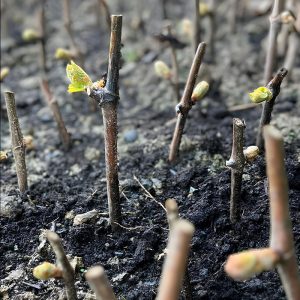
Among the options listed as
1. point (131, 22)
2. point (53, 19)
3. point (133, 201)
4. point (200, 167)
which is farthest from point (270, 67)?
point (53, 19)

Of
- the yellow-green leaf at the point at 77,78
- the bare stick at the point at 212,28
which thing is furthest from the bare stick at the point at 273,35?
the yellow-green leaf at the point at 77,78

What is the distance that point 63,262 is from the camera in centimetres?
97

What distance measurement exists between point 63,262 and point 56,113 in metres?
0.83

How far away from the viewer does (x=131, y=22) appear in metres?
2.65

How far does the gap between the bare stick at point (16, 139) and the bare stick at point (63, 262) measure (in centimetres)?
44

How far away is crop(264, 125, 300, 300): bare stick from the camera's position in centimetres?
80

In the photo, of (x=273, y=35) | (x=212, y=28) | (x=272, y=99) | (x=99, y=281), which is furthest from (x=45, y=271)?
(x=212, y=28)

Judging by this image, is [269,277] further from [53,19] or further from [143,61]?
[53,19]

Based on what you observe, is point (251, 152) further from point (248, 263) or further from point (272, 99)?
point (248, 263)

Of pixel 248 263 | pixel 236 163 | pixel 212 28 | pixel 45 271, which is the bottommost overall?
pixel 248 263

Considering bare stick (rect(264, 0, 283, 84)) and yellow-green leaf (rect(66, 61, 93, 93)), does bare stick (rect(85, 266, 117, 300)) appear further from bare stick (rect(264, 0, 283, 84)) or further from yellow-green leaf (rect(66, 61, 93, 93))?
bare stick (rect(264, 0, 283, 84))

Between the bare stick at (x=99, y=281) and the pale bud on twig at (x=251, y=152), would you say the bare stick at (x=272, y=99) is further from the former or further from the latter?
the bare stick at (x=99, y=281)

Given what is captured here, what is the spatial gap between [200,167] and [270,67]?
1.46ft

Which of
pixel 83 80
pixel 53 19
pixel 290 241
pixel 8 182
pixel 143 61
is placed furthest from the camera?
pixel 53 19
